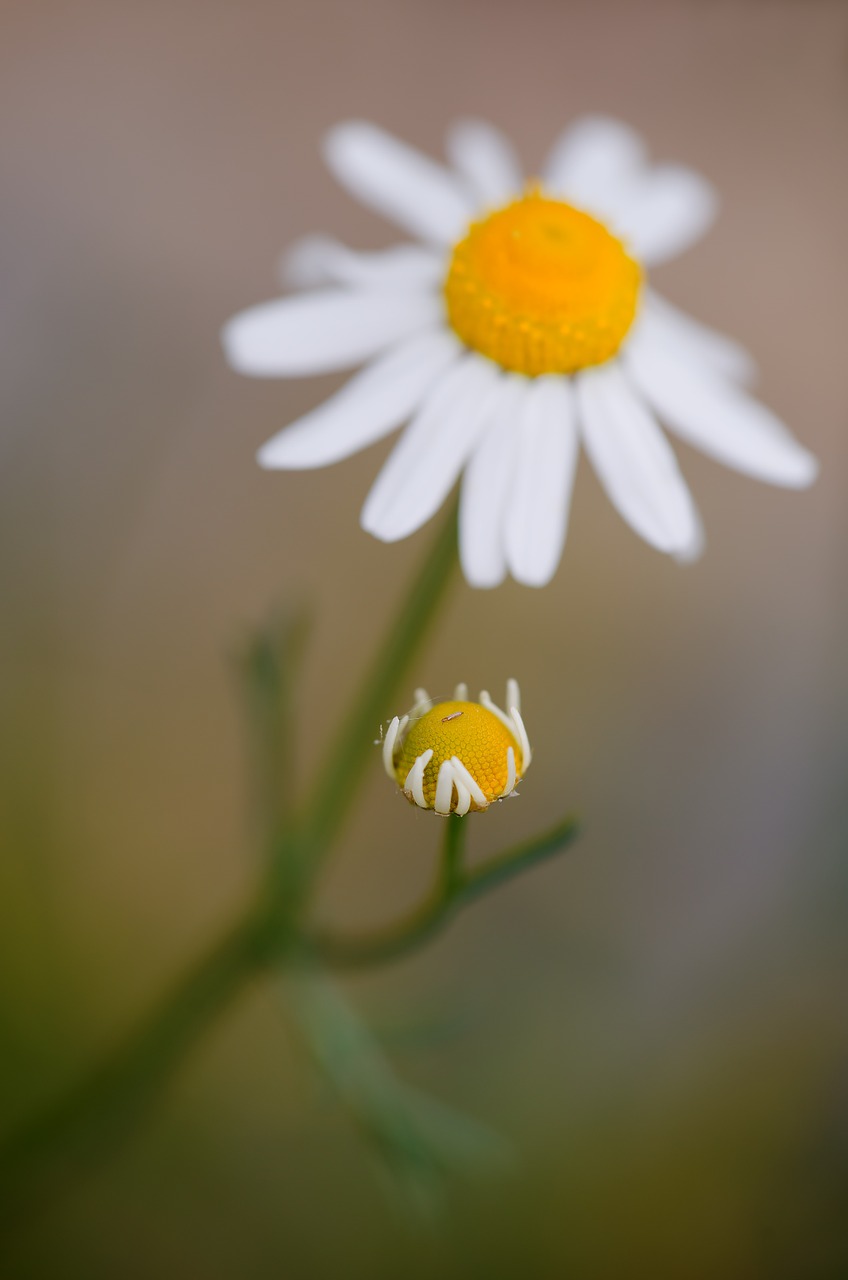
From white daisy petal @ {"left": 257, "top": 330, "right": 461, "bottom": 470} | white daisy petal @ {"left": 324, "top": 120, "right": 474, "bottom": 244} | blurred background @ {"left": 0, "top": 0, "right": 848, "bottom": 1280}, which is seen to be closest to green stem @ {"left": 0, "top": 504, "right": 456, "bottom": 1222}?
white daisy petal @ {"left": 257, "top": 330, "right": 461, "bottom": 470}

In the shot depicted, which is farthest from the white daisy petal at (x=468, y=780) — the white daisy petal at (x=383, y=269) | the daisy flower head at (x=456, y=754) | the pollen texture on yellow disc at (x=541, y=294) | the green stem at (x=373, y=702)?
the white daisy petal at (x=383, y=269)

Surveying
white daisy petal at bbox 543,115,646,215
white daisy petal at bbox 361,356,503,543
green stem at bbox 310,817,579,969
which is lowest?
green stem at bbox 310,817,579,969

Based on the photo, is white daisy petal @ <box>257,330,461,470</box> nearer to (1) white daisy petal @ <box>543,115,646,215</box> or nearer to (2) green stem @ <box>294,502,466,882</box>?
(2) green stem @ <box>294,502,466,882</box>

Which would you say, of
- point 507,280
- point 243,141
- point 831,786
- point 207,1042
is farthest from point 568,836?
point 243,141

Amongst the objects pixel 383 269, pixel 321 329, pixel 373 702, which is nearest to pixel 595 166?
pixel 383 269

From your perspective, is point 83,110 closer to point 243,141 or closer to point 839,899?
point 243,141

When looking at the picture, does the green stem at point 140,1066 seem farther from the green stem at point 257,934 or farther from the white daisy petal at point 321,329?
A: the white daisy petal at point 321,329

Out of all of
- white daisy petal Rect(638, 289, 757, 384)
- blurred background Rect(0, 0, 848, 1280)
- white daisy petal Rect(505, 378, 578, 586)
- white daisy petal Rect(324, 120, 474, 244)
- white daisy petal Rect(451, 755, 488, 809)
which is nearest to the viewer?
white daisy petal Rect(451, 755, 488, 809)

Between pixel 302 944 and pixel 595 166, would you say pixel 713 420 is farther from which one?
pixel 302 944
